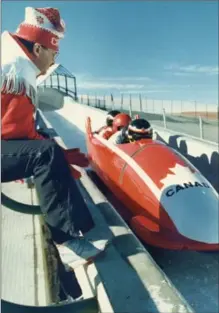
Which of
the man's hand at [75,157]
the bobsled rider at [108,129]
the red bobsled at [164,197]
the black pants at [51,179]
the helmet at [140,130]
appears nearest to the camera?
the black pants at [51,179]

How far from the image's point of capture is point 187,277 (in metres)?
2.28

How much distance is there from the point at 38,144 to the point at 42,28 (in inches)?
16.6

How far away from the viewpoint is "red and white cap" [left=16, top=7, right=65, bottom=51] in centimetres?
143

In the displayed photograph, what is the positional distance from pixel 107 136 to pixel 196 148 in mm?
945

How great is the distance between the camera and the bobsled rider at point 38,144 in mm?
1331

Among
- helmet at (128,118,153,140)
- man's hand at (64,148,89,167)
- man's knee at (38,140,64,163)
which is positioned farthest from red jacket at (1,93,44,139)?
helmet at (128,118,153,140)

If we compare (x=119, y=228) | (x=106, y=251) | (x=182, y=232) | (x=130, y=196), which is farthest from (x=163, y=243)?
(x=106, y=251)

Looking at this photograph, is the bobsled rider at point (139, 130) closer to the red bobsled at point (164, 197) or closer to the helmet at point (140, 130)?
the helmet at point (140, 130)

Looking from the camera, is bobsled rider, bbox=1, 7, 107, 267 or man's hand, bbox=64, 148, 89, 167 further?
man's hand, bbox=64, 148, 89, 167

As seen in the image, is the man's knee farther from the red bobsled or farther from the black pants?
the red bobsled

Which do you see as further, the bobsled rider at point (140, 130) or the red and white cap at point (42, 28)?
the bobsled rider at point (140, 130)

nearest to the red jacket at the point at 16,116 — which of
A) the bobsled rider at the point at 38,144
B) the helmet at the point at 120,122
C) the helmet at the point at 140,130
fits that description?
the bobsled rider at the point at 38,144

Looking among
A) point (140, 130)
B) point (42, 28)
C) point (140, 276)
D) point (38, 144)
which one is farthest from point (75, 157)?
point (140, 130)

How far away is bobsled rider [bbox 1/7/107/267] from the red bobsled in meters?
1.00
